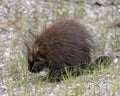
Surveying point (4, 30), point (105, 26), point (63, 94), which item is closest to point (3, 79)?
point (63, 94)

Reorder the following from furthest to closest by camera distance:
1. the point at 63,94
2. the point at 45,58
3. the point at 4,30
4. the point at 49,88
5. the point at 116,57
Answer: the point at 4,30 → the point at 116,57 → the point at 45,58 → the point at 49,88 → the point at 63,94

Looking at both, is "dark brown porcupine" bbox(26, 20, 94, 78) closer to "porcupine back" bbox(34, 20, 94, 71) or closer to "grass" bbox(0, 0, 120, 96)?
"porcupine back" bbox(34, 20, 94, 71)

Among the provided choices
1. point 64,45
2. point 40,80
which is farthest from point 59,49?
point 40,80

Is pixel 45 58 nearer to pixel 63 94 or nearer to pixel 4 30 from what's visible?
pixel 63 94

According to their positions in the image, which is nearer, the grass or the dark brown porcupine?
the grass

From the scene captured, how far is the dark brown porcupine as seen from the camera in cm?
659

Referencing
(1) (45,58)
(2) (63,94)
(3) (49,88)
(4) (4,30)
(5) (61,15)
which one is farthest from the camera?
(5) (61,15)

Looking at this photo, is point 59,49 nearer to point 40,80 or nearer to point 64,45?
point 64,45

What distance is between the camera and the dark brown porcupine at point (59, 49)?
6586 millimetres

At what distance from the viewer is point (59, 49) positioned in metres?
6.60

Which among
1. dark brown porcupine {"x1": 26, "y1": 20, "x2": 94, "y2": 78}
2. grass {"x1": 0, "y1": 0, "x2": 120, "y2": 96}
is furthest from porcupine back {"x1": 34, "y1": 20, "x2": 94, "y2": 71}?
grass {"x1": 0, "y1": 0, "x2": 120, "y2": 96}

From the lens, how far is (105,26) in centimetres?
855

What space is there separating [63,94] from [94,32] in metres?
2.90

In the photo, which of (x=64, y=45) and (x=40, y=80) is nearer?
(x=40, y=80)
